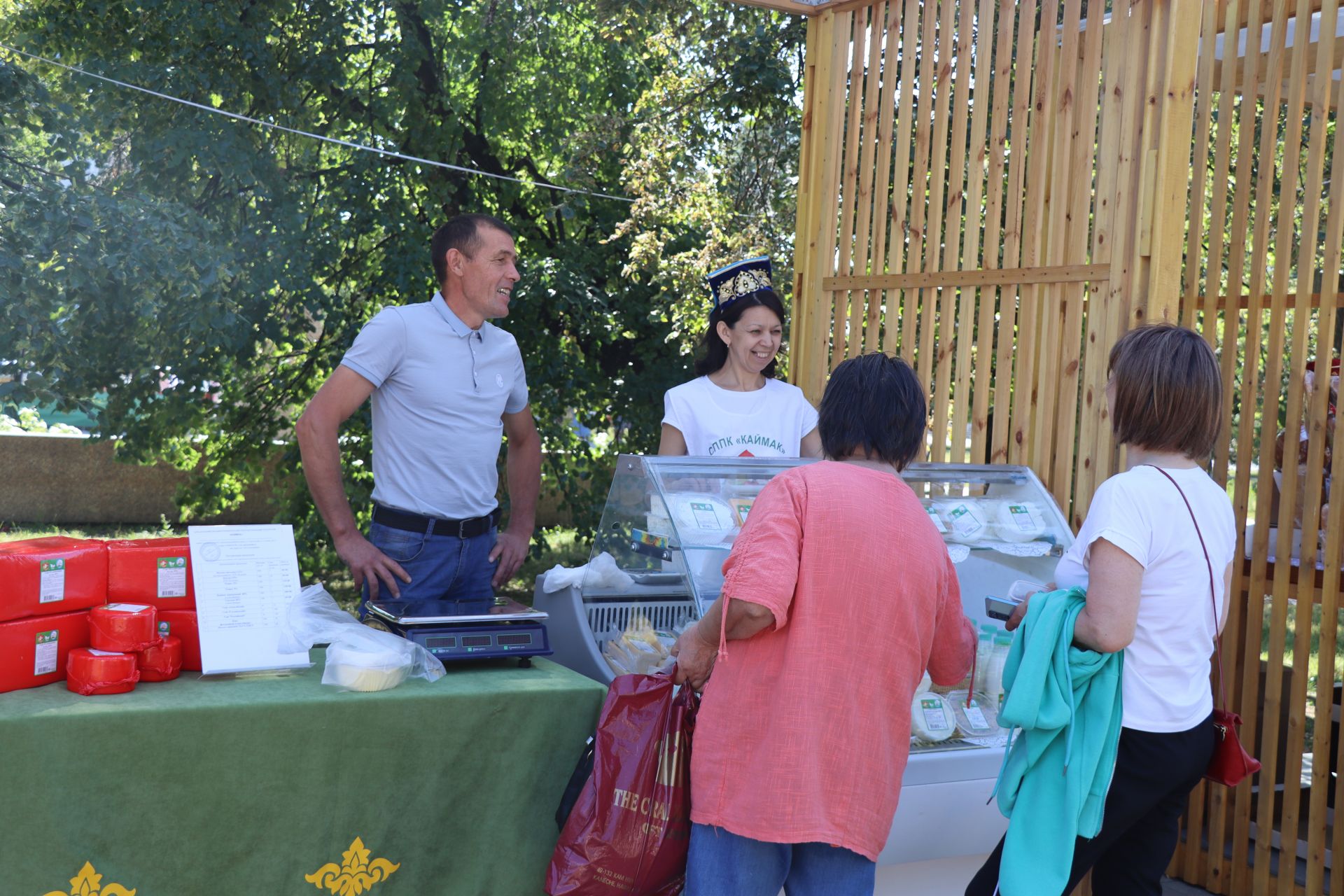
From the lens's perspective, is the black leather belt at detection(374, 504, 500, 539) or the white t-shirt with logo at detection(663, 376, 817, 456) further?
the white t-shirt with logo at detection(663, 376, 817, 456)

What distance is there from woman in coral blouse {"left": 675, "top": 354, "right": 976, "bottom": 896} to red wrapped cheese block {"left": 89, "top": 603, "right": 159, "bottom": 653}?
1.07 meters

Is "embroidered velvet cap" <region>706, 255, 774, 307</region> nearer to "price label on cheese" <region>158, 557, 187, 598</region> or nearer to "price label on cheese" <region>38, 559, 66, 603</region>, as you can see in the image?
"price label on cheese" <region>158, 557, 187, 598</region>

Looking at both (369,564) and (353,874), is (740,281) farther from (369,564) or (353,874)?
(353,874)

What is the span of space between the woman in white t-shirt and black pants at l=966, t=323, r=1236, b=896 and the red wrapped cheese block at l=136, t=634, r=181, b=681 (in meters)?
1.73

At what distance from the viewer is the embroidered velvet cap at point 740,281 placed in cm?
338

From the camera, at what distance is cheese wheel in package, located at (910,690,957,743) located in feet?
8.02

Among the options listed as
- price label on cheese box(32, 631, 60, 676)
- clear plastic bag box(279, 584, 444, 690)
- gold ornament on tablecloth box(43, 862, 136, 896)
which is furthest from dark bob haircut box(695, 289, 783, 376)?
gold ornament on tablecloth box(43, 862, 136, 896)

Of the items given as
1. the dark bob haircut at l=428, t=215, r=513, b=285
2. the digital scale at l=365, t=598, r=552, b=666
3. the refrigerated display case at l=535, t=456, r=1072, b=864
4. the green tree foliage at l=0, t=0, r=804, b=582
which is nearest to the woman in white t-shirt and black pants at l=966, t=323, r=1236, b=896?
the refrigerated display case at l=535, t=456, r=1072, b=864

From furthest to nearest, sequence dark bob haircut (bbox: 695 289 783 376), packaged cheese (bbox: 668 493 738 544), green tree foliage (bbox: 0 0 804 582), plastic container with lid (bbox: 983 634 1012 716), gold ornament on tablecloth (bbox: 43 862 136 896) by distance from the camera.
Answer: green tree foliage (bbox: 0 0 804 582) < dark bob haircut (bbox: 695 289 783 376) < plastic container with lid (bbox: 983 634 1012 716) < packaged cheese (bbox: 668 493 738 544) < gold ornament on tablecloth (bbox: 43 862 136 896)

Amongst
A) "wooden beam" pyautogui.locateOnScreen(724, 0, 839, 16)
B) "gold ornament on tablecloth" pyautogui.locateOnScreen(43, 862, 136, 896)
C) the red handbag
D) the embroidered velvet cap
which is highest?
"wooden beam" pyautogui.locateOnScreen(724, 0, 839, 16)

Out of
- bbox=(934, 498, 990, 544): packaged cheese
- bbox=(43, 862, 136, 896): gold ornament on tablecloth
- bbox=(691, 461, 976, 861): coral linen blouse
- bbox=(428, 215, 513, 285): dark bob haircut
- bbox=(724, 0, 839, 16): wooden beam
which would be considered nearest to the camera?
bbox=(691, 461, 976, 861): coral linen blouse

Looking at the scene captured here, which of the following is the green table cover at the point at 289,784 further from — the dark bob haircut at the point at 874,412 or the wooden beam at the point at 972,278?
the wooden beam at the point at 972,278

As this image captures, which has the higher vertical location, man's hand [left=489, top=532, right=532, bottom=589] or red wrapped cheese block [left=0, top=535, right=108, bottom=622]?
red wrapped cheese block [left=0, top=535, right=108, bottom=622]

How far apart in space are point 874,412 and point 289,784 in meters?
1.26
